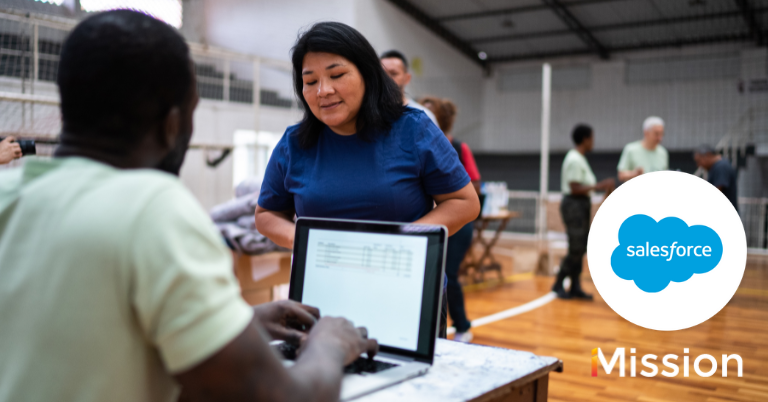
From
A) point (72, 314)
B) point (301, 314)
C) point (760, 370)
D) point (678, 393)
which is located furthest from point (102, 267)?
point (760, 370)

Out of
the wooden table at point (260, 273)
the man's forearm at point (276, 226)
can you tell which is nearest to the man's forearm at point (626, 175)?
the wooden table at point (260, 273)

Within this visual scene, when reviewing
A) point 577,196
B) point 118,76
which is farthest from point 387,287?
point 577,196

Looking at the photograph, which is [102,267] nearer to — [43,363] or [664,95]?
[43,363]

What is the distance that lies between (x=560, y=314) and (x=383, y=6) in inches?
331

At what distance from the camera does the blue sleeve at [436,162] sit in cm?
135

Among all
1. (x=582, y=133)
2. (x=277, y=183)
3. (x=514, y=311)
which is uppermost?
(x=582, y=133)

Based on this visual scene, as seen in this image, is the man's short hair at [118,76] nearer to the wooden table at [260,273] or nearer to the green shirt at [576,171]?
the wooden table at [260,273]

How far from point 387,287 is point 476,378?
0.21 meters

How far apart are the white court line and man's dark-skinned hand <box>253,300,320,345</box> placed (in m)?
2.95

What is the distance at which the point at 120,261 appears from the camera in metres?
0.53

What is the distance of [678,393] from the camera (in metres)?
2.74

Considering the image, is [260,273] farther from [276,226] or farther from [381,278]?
[381,278]

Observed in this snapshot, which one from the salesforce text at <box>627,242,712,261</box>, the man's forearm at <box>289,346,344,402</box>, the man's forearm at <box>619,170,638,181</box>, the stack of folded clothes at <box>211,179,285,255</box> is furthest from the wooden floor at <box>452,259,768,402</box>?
the man's forearm at <box>289,346,344,402</box>

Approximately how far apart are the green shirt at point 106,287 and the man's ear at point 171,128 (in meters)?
0.06
